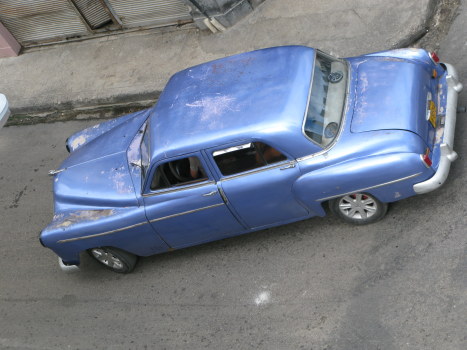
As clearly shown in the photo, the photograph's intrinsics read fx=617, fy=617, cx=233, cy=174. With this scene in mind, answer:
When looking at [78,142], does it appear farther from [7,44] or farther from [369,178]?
[7,44]

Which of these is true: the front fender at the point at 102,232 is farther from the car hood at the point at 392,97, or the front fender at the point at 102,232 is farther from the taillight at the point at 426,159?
the taillight at the point at 426,159

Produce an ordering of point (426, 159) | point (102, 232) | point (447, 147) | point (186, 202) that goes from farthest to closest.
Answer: point (102, 232), point (186, 202), point (447, 147), point (426, 159)

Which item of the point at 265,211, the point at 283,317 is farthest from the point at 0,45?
the point at 283,317

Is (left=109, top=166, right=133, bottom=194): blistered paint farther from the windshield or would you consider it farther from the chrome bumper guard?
the windshield

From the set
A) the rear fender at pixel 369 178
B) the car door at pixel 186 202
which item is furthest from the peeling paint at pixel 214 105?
the rear fender at pixel 369 178

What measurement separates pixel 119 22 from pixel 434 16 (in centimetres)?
520

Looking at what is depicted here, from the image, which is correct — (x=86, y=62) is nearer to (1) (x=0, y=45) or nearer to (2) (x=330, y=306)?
(1) (x=0, y=45)

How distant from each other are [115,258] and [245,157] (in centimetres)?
199

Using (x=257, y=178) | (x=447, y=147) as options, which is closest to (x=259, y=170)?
(x=257, y=178)

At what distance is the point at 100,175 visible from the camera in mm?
6816

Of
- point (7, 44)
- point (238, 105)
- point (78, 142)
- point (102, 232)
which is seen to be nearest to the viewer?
point (238, 105)

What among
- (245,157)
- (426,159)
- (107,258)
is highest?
(426,159)

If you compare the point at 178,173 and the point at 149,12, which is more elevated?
the point at 149,12

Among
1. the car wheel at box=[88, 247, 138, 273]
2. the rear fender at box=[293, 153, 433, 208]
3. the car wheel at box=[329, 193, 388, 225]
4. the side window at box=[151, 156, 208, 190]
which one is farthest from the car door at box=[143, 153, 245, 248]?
the car wheel at box=[329, 193, 388, 225]
